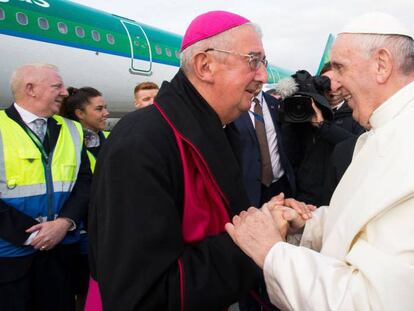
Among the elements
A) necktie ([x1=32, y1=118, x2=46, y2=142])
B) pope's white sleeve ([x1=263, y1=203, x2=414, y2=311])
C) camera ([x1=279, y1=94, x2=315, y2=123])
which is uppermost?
camera ([x1=279, y1=94, x2=315, y2=123])

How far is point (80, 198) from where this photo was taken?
2.96 metres

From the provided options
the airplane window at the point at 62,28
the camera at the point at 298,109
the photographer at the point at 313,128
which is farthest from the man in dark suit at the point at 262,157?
the airplane window at the point at 62,28

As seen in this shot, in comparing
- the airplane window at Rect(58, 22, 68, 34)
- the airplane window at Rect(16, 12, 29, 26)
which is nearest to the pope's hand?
the airplane window at Rect(16, 12, 29, 26)

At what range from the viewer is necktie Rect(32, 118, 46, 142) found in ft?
9.45

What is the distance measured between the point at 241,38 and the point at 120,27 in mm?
9478

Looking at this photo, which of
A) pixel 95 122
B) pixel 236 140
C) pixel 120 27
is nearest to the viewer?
pixel 236 140

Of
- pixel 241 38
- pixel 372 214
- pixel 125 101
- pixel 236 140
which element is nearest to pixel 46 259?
pixel 236 140

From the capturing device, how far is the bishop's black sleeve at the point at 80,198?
2.86 metres

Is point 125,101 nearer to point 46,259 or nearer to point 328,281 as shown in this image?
point 46,259

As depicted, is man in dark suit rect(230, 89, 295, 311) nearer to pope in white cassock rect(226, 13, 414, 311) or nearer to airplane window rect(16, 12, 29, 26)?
pope in white cassock rect(226, 13, 414, 311)

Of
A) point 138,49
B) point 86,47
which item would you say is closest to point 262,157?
point 86,47

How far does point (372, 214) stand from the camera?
3.74 feet

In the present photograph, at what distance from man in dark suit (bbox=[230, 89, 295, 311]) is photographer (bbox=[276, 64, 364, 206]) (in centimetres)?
11

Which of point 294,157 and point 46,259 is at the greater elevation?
point 294,157
